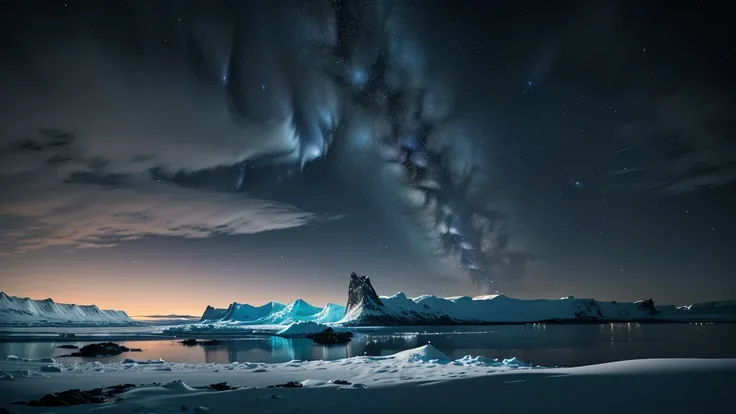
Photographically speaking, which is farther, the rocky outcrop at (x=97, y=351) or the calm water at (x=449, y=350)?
the rocky outcrop at (x=97, y=351)

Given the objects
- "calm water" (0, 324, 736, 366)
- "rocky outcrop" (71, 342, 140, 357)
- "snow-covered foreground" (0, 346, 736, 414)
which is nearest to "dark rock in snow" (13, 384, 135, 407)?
"snow-covered foreground" (0, 346, 736, 414)

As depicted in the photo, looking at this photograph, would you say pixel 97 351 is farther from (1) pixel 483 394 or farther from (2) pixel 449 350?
(1) pixel 483 394

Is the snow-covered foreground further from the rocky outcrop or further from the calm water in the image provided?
the rocky outcrop

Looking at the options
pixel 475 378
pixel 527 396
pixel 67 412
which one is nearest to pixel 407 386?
pixel 475 378

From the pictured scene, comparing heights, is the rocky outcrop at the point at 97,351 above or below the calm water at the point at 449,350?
above

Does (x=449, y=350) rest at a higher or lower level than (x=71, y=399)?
lower

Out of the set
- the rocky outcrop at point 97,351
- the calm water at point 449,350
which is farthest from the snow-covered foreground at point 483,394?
the rocky outcrop at point 97,351

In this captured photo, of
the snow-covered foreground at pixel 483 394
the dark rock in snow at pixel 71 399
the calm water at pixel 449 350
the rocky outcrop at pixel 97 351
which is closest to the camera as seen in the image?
the snow-covered foreground at pixel 483 394

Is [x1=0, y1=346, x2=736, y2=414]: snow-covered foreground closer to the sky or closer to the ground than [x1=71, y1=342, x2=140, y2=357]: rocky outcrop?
closer to the sky

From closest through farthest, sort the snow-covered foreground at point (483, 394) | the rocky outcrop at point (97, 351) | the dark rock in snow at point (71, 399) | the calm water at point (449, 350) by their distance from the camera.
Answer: the snow-covered foreground at point (483, 394) → the dark rock in snow at point (71, 399) → the calm water at point (449, 350) → the rocky outcrop at point (97, 351)

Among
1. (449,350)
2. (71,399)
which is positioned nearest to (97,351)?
(71,399)

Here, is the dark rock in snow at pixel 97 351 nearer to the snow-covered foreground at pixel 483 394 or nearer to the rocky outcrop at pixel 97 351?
the rocky outcrop at pixel 97 351

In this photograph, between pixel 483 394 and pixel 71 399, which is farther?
pixel 71 399

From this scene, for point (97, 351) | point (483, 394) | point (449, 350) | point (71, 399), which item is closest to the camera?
point (483, 394)
